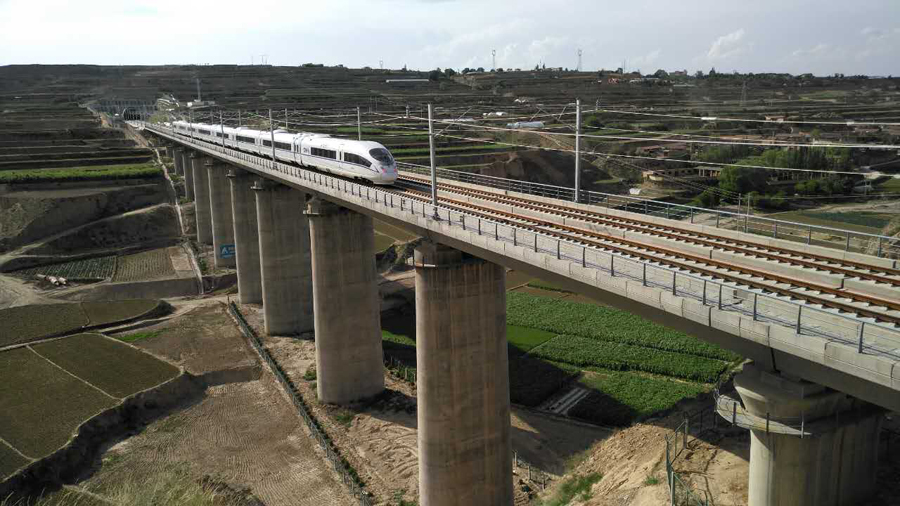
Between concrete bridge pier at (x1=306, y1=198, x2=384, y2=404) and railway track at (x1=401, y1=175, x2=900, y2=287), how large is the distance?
10.8 metres

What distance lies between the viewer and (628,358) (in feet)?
124

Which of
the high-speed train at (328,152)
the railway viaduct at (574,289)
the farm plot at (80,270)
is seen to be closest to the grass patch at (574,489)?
the railway viaduct at (574,289)

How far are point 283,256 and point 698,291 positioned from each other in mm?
36605

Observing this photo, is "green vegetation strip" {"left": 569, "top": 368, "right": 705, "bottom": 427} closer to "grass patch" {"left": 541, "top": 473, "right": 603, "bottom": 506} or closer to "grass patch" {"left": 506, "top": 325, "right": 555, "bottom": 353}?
"grass patch" {"left": 506, "top": 325, "right": 555, "bottom": 353}

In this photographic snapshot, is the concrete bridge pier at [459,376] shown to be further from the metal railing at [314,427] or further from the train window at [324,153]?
the train window at [324,153]

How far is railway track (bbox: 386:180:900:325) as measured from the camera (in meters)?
12.6

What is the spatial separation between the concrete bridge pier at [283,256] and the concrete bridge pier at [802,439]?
37670mm

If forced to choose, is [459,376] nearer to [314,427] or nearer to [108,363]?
[314,427]

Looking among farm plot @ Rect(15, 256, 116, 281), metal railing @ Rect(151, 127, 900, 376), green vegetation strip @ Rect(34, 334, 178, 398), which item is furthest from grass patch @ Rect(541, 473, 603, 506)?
farm plot @ Rect(15, 256, 116, 281)

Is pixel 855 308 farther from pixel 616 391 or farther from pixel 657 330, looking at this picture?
pixel 657 330

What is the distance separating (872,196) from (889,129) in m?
28.2

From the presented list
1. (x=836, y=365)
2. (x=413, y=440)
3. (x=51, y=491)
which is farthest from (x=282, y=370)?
(x=836, y=365)

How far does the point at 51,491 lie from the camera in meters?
26.2

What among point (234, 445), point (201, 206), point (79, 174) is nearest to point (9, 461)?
point (234, 445)
